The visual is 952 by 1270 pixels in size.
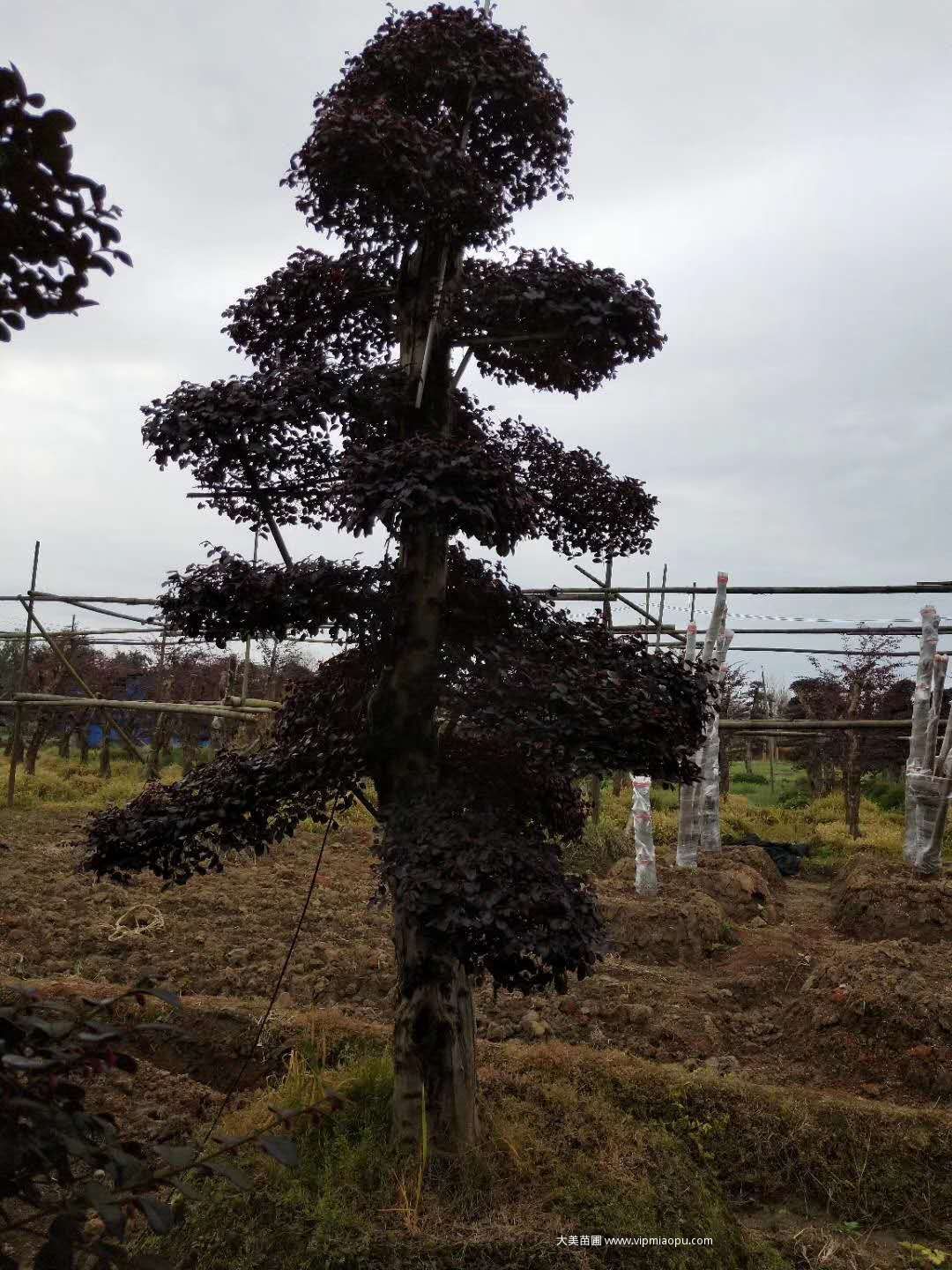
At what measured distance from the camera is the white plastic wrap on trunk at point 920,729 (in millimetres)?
11094

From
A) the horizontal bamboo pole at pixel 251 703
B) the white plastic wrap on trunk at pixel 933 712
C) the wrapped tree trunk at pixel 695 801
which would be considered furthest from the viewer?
the white plastic wrap on trunk at pixel 933 712

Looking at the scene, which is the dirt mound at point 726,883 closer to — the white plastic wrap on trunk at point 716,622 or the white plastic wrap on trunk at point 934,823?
the white plastic wrap on trunk at point 934,823

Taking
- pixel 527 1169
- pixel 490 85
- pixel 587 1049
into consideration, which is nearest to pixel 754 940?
pixel 587 1049

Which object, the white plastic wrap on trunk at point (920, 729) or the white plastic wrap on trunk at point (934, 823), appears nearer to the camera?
the white plastic wrap on trunk at point (934, 823)

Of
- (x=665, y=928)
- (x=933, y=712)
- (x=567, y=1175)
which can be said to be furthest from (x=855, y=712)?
(x=567, y=1175)

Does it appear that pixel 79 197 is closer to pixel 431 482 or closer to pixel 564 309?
pixel 431 482

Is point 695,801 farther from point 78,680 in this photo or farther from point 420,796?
point 78,680

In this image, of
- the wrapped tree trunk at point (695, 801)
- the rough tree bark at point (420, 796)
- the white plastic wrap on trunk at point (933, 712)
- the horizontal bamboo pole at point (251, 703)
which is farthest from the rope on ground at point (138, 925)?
the white plastic wrap on trunk at point (933, 712)

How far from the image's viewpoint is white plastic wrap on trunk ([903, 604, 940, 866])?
11.1 m

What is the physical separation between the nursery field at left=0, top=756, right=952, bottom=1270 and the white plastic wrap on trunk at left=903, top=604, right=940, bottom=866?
5.89 feet

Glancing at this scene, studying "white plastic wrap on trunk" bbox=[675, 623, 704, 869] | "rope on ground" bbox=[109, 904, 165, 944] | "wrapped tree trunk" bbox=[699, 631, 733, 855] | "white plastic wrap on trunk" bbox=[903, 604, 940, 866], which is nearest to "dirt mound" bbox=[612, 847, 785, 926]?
"white plastic wrap on trunk" bbox=[675, 623, 704, 869]

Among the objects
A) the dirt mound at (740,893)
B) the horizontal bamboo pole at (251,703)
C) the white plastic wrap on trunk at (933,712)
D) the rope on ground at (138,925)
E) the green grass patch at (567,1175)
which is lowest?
the rope on ground at (138,925)

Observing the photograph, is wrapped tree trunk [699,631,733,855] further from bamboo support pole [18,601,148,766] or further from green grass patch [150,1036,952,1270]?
bamboo support pole [18,601,148,766]

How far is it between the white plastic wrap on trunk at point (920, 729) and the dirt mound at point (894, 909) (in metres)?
1.85
